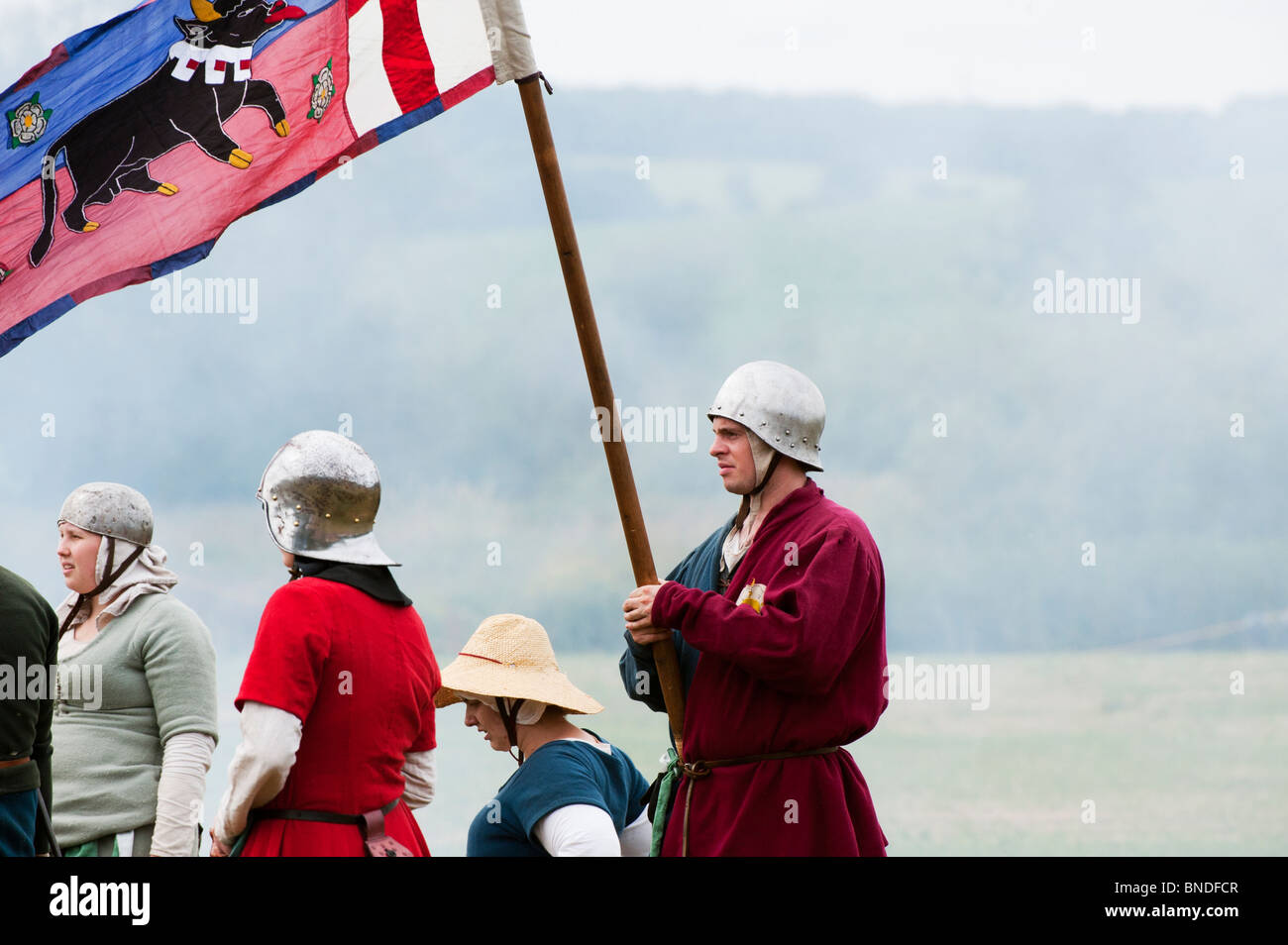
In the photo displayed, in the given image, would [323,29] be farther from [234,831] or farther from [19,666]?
[234,831]

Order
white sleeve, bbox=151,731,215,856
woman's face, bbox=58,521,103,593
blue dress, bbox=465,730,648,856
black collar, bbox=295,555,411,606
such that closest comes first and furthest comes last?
black collar, bbox=295,555,411,606 < blue dress, bbox=465,730,648,856 < white sleeve, bbox=151,731,215,856 < woman's face, bbox=58,521,103,593

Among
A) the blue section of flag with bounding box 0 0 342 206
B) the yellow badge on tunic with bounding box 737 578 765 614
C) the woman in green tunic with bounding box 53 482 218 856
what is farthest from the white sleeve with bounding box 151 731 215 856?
the yellow badge on tunic with bounding box 737 578 765 614

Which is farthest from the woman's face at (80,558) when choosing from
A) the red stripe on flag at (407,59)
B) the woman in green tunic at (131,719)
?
the red stripe on flag at (407,59)

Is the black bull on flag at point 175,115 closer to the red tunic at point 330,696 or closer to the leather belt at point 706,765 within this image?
the red tunic at point 330,696

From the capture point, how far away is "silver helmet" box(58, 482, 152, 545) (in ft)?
16.3

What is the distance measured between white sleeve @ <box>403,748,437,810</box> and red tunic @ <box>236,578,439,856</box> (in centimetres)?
37

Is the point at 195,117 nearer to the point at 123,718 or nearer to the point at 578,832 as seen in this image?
the point at 123,718

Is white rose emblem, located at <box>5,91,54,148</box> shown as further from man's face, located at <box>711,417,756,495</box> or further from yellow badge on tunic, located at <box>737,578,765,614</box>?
yellow badge on tunic, located at <box>737,578,765,614</box>

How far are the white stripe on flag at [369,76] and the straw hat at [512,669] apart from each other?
1.61 m

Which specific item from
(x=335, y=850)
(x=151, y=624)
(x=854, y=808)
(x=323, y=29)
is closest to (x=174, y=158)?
(x=323, y=29)

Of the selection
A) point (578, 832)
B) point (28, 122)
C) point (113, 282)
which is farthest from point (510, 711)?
point (28, 122)

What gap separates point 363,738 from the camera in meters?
3.69

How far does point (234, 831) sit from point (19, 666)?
3.33ft

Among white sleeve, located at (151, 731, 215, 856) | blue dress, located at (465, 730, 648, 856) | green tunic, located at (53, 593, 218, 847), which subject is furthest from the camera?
green tunic, located at (53, 593, 218, 847)
